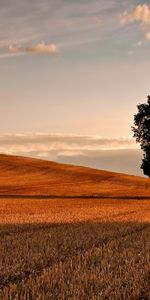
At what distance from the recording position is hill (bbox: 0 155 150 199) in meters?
57.5

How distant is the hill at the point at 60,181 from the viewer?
5748 centimetres

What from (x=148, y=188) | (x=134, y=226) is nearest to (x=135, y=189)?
(x=148, y=188)

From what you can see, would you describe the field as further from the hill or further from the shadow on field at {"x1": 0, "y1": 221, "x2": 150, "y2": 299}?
the hill

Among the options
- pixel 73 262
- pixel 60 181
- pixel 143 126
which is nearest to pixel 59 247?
pixel 73 262

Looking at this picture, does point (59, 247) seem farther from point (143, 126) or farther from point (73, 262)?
point (143, 126)

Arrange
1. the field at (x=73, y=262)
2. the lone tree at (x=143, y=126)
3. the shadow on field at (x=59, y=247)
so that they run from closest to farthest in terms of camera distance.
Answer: the field at (x=73, y=262), the shadow on field at (x=59, y=247), the lone tree at (x=143, y=126)

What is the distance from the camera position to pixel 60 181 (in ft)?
221

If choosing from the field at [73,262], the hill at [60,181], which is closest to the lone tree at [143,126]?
the hill at [60,181]

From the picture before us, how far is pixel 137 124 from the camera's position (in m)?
54.7

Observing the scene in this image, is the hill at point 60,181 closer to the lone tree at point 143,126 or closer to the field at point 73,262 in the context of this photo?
the lone tree at point 143,126

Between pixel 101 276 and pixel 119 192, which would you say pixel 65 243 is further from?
pixel 119 192

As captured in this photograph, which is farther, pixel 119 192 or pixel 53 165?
pixel 53 165

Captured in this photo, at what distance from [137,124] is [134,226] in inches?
1352

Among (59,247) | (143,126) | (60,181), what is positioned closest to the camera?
(59,247)
